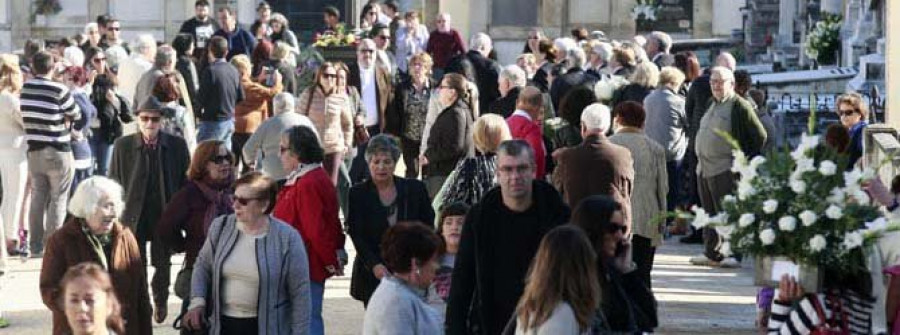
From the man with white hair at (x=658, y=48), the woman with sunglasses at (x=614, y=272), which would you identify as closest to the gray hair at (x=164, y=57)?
the man with white hair at (x=658, y=48)

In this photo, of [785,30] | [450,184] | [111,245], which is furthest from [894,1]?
[785,30]

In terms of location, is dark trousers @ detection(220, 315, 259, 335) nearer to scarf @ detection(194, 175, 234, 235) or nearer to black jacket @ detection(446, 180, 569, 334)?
black jacket @ detection(446, 180, 569, 334)

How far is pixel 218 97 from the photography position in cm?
2195

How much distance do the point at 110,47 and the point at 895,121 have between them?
34.0ft

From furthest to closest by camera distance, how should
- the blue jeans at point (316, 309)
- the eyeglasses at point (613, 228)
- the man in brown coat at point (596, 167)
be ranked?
the man in brown coat at point (596, 167) < the blue jeans at point (316, 309) < the eyeglasses at point (613, 228)

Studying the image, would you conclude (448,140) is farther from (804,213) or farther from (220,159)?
(804,213)

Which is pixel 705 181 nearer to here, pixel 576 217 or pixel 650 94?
pixel 650 94

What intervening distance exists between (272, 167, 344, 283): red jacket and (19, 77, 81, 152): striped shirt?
20.5ft

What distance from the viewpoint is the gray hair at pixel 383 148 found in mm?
13484

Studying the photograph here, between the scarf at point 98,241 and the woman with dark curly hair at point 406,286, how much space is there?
194cm

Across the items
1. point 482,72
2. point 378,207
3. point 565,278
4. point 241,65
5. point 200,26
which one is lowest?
point 378,207

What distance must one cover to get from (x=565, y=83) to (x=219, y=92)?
295 centimetres

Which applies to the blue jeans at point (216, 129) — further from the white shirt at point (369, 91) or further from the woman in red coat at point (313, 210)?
the woman in red coat at point (313, 210)

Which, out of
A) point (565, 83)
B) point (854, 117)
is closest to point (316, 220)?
point (854, 117)
